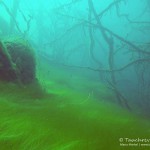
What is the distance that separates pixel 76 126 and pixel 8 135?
3.78 ft

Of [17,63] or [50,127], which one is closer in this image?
[50,127]

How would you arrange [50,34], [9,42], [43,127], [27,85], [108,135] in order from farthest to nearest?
[50,34]
[9,42]
[27,85]
[108,135]
[43,127]

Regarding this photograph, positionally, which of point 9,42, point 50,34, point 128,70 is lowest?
point 128,70

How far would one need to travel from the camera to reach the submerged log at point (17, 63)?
528 centimetres

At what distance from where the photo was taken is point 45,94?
228 inches

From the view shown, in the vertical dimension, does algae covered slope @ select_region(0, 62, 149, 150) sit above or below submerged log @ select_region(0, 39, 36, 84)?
below

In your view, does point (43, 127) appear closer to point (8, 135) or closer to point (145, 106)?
point (8, 135)

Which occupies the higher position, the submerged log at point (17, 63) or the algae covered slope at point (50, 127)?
the submerged log at point (17, 63)

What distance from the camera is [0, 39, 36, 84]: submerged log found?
5.28 meters

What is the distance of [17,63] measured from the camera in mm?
5809

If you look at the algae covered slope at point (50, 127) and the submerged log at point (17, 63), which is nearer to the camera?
the algae covered slope at point (50, 127)

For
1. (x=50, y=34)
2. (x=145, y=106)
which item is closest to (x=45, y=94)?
(x=145, y=106)

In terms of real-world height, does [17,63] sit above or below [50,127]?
above

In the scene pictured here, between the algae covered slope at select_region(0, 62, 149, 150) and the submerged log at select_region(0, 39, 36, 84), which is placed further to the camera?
the submerged log at select_region(0, 39, 36, 84)
